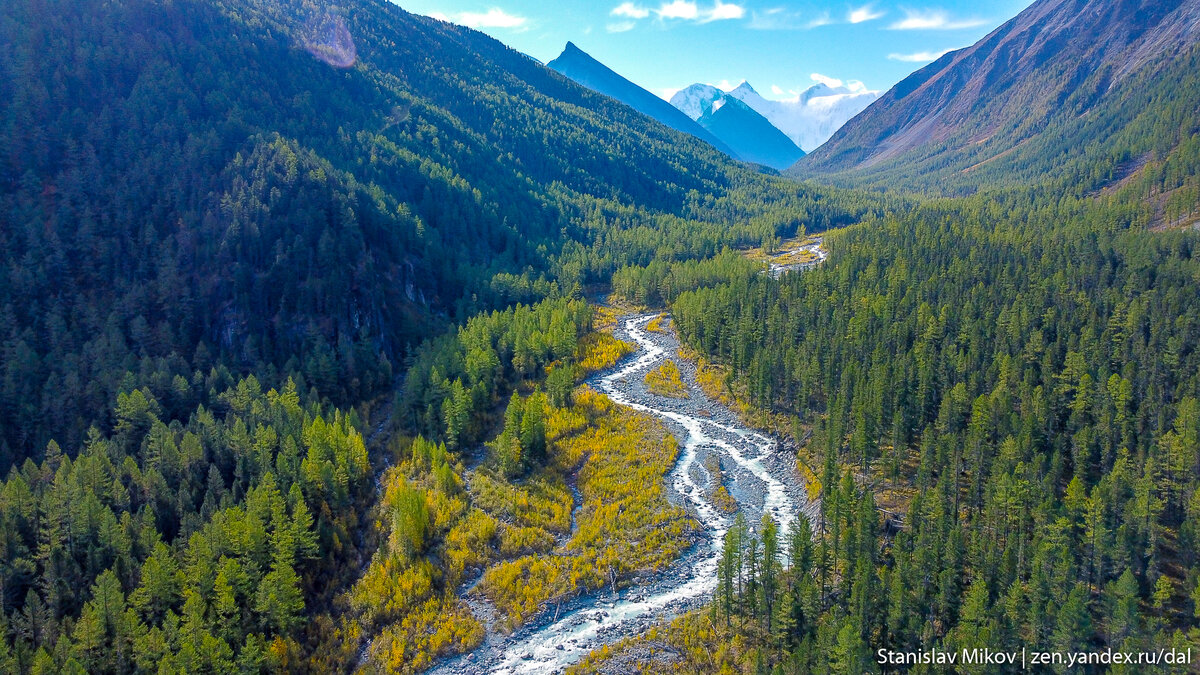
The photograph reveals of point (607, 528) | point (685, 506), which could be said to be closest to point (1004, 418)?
point (685, 506)

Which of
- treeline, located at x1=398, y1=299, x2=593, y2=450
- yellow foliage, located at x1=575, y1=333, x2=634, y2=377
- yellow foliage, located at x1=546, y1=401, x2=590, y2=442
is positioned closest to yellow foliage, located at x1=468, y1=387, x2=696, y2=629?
yellow foliage, located at x1=546, y1=401, x2=590, y2=442

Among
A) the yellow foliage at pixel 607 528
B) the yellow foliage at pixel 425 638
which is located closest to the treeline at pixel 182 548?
the yellow foliage at pixel 425 638

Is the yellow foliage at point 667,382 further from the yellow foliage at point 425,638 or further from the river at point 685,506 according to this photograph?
the yellow foliage at point 425,638

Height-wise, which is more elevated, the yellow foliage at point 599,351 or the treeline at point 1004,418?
the treeline at point 1004,418

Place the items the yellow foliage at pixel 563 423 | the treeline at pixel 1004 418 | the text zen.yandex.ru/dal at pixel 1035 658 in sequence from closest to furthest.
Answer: the text zen.yandex.ru/dal at pixel 1035 658
the treeline at pixel 1004 418
the yellow foliage at pixel 563 423

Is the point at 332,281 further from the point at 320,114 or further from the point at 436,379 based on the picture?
the point at 320,114

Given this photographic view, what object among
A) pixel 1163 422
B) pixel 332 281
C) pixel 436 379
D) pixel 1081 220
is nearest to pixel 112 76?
pixel 332 281
